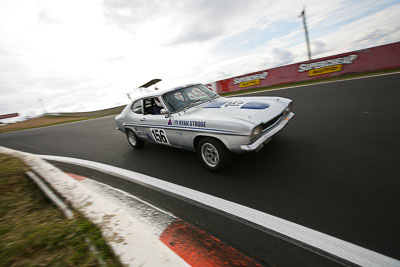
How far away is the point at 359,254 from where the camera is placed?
5.23ft

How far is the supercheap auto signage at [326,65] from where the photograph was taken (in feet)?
41.7

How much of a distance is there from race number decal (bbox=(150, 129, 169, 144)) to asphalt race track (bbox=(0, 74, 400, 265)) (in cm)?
41

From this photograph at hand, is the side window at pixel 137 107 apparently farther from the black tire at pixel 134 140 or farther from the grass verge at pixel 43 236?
the grass verge at pixel 43 236

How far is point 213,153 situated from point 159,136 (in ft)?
4.62

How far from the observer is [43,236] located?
1.88 meters

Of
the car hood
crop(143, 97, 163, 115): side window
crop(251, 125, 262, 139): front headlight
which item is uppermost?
crop(143, 97, 163, 115): side window

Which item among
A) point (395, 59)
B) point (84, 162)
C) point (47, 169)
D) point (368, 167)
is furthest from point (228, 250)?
point (395, 59)

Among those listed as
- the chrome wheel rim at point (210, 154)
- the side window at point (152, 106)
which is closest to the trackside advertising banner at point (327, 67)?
the side window at point (152, 106)

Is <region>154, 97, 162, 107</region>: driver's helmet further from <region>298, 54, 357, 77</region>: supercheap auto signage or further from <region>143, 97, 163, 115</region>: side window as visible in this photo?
<region>298, 54, 357, 77</region>: supercheap auto signage

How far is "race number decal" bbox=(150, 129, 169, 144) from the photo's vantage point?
4.01 m

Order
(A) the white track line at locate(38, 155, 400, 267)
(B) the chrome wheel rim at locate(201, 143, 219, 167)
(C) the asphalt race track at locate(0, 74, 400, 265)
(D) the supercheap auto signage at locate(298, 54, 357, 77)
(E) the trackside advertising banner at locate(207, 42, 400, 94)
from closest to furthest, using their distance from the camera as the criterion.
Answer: (A) the white track line at locate(38, 155, 400, 267), (C) the asphalt race track at locate(0, 74, 400, 265), (B) the chrome wheel rim at locate(201, 143, 219, 167), (E) the trackside advertising banner at locate(207, 42, 400, 94), (D) the supercheap auto signage at locate(298, 54, 357, 77)

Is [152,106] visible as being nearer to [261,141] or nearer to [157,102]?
[157,102]

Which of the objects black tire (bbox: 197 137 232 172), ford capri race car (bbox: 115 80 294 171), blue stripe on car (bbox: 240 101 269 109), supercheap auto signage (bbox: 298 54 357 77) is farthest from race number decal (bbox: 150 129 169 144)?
supercheap auto signage (bbox: 298 54 357 77)

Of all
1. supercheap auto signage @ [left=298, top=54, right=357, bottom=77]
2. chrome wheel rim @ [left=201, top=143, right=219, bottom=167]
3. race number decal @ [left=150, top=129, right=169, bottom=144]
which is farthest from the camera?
supercheap auto signage @ [left=298, top=54, right=357, bottom=77]
